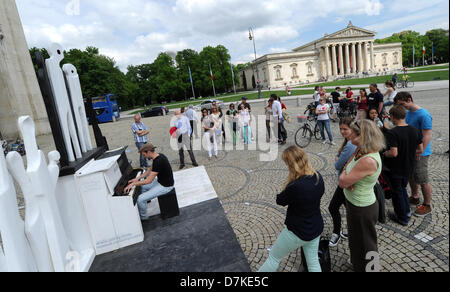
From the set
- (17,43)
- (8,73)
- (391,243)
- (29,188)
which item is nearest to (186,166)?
(29,188)

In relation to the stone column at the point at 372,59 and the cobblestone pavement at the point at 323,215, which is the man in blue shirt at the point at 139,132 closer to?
the cobblestone pavement at the point at 323,215

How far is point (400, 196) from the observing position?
12.1ft

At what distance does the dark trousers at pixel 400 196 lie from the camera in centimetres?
361

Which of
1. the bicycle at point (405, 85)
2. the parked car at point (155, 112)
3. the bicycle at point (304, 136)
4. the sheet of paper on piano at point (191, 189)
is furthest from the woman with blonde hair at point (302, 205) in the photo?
the parked car at point (155, 112)

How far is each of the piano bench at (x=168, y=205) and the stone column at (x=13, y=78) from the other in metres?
17.5

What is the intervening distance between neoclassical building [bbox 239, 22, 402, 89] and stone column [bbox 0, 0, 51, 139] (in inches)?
2286

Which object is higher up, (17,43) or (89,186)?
(17,43)

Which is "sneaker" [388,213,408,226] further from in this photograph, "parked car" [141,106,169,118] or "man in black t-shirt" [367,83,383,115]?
"parked car" [141,106,169,118]

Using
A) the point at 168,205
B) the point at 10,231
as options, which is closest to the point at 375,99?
the point at 168,205

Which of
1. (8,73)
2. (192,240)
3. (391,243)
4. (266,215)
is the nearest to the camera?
(391,243)

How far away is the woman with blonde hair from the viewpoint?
245 cm
